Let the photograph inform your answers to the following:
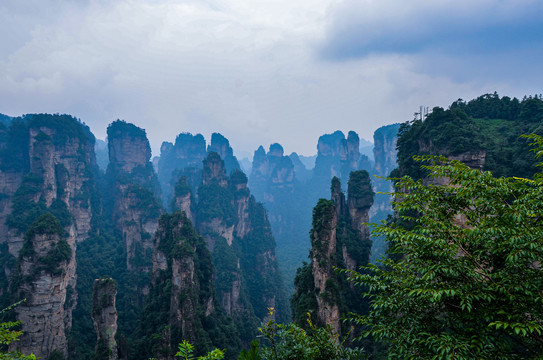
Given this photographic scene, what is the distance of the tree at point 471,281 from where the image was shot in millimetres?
5434

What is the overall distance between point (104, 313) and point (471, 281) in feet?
101

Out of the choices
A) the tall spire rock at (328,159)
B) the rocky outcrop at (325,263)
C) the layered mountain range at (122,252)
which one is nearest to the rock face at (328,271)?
the rocky outcrop at (325,263)

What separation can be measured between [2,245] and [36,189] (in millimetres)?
10026

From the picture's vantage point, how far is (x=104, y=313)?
26375mm

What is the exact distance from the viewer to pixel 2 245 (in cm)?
4272

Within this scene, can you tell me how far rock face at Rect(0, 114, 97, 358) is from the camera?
30359mm

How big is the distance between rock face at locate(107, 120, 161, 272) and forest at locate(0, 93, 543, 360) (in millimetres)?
426

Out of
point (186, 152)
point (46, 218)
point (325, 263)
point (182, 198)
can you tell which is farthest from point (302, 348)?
point (186, 152)

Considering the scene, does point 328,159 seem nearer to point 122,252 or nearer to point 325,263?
point 122,252

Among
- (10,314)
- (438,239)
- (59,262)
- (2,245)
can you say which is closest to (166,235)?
(59,262)

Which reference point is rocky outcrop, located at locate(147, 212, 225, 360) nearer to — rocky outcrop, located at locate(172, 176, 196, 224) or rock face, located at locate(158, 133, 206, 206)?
rocky outcrop, located at locate(172, 176, 196, 224)

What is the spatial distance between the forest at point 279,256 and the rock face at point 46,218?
0.21m

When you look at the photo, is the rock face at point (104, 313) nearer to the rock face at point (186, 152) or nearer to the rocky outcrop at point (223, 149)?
the rocky outcrop at point (223, 149)

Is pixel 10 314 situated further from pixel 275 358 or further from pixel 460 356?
pixel 460 356
